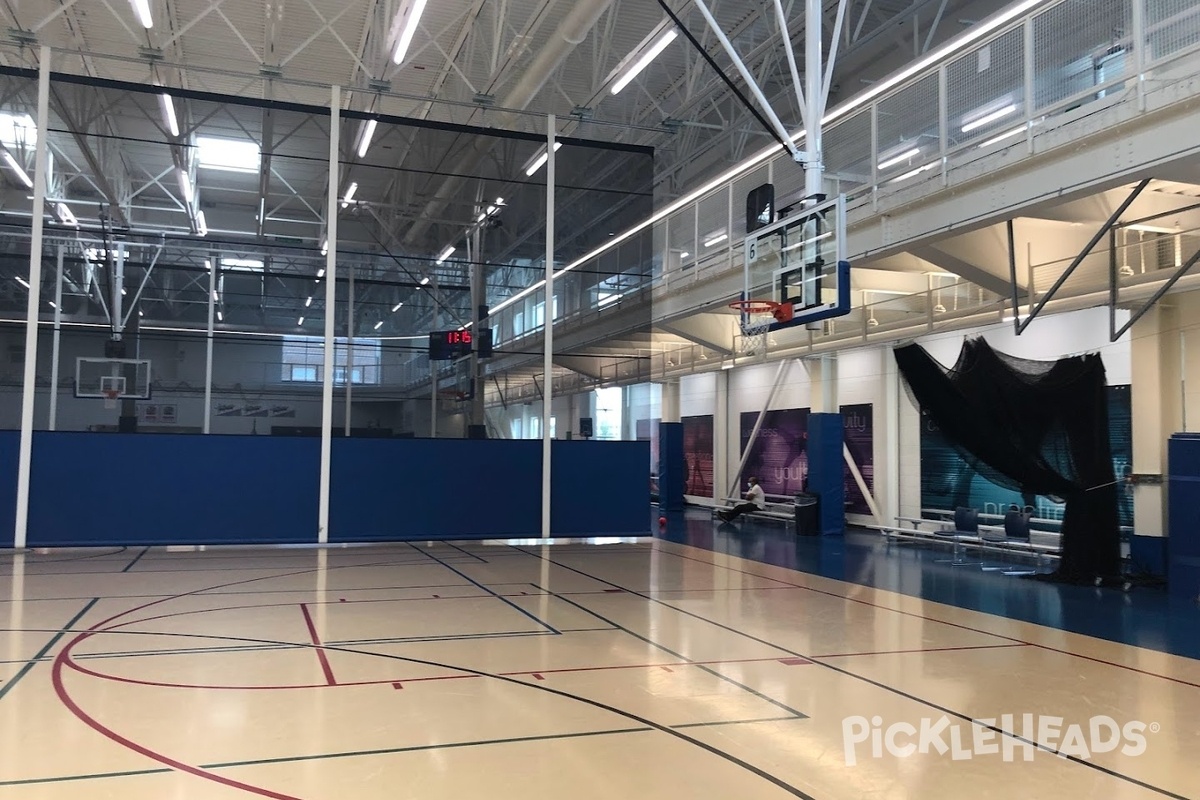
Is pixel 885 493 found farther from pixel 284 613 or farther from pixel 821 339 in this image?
pixel 284 613

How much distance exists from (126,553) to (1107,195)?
13.7 metres

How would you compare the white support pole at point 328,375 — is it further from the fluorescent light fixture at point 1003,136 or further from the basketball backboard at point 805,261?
the fluorescent light fixture at point 1003,136

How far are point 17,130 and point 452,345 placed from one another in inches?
444

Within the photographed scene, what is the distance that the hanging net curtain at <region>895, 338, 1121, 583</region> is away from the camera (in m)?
10.9

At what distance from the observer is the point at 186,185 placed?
19000mm

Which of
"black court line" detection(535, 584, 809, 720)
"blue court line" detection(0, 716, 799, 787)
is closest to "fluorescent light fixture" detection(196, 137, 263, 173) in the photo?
"black court line" detection(535, 584, 809, 720)

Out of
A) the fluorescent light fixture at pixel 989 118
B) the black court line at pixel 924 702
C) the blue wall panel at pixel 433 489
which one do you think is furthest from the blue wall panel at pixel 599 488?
the fluorescent light fixture at pixel 989 118

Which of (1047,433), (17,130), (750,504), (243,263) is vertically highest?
(17,130)

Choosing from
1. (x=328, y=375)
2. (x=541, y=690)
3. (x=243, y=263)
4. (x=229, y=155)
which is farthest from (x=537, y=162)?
(x=243, y=263)

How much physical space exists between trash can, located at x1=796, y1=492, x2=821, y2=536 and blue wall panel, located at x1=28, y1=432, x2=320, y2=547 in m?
9.17

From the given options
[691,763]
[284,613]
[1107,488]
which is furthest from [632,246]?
[691,763]

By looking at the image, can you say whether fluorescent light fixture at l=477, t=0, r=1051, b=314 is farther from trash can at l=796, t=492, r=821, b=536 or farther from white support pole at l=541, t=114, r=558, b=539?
trash can at l=796, t=492, r=821, b=536

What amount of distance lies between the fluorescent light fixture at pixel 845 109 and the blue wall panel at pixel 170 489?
4913 millimetres

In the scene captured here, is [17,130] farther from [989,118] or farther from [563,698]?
[563,698]
